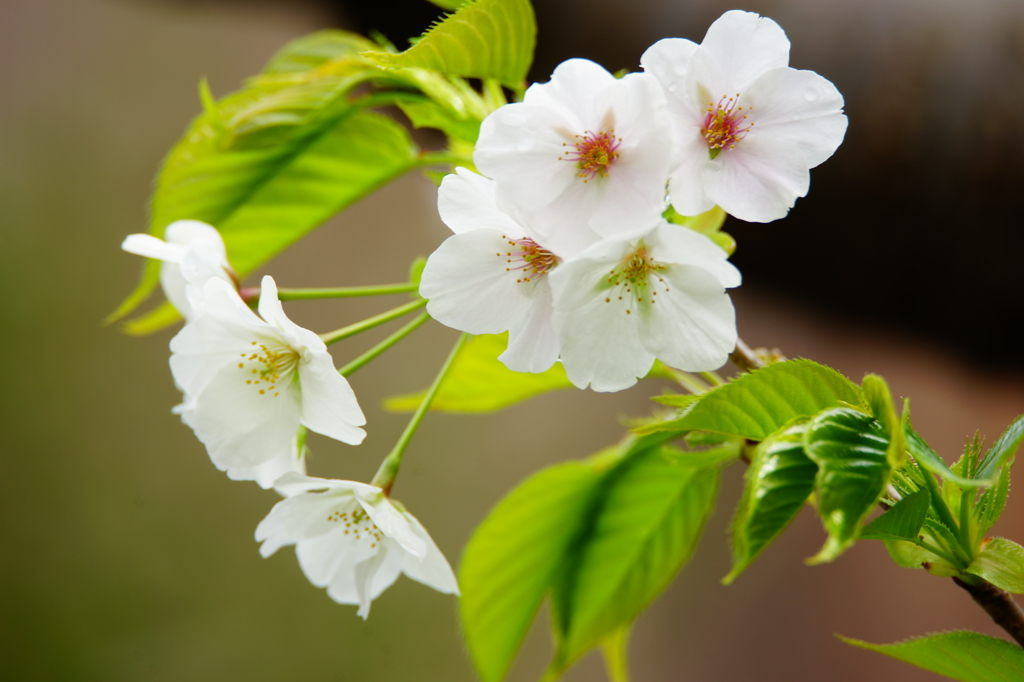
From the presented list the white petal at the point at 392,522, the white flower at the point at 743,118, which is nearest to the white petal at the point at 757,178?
the white flower at the point at 743,118

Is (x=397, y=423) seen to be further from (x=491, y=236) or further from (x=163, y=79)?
(x=491, y=236)

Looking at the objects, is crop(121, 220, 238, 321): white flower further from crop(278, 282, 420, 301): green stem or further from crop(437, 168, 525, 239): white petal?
crop(437, 168, 525, 239): white petal

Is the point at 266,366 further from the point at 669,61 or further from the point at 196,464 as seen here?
the point at 196,464

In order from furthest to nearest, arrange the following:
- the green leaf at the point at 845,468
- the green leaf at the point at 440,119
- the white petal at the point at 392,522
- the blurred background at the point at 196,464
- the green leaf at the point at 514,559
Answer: the blurred background at the point at 196,464, the green leaf at the point at 514,559, the green leaf at the point at 440,119, the white petal at the point at 392,522, the green leaf at the point at 845,468

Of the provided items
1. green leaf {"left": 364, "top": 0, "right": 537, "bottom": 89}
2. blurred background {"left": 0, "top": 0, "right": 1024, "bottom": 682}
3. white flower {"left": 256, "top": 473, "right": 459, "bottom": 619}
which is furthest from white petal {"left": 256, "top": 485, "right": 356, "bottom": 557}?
blurred background {"left": 0, "top": 0, "right": 1024, "bottom": 682}

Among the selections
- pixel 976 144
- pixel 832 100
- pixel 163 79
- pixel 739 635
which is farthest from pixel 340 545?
pixel 163 79

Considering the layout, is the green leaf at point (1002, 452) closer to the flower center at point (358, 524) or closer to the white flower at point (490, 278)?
the white flower at point (490, 278)
